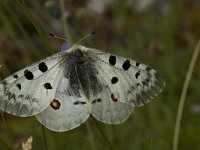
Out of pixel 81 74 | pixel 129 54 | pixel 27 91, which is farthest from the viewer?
pixel 129 54

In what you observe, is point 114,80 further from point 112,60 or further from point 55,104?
point 55,104

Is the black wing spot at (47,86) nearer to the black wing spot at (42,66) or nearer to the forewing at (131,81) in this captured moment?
the black wing spot at (42,66)

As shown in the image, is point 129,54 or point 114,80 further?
point 129,54

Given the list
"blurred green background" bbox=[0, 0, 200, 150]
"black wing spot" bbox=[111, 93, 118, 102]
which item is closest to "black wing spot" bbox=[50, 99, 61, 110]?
"black wing spot" bbox=[111, 93, 118, 102]

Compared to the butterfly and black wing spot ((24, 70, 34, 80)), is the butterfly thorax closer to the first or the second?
the butterfly

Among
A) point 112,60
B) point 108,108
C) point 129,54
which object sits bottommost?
point 108,108

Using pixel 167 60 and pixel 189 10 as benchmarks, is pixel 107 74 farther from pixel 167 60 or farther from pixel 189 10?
pixel 189 10

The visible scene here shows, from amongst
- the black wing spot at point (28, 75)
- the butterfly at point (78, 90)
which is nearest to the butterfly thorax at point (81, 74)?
the butterfly at point (78, 90)

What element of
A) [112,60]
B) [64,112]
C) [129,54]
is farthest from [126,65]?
[129,54]
